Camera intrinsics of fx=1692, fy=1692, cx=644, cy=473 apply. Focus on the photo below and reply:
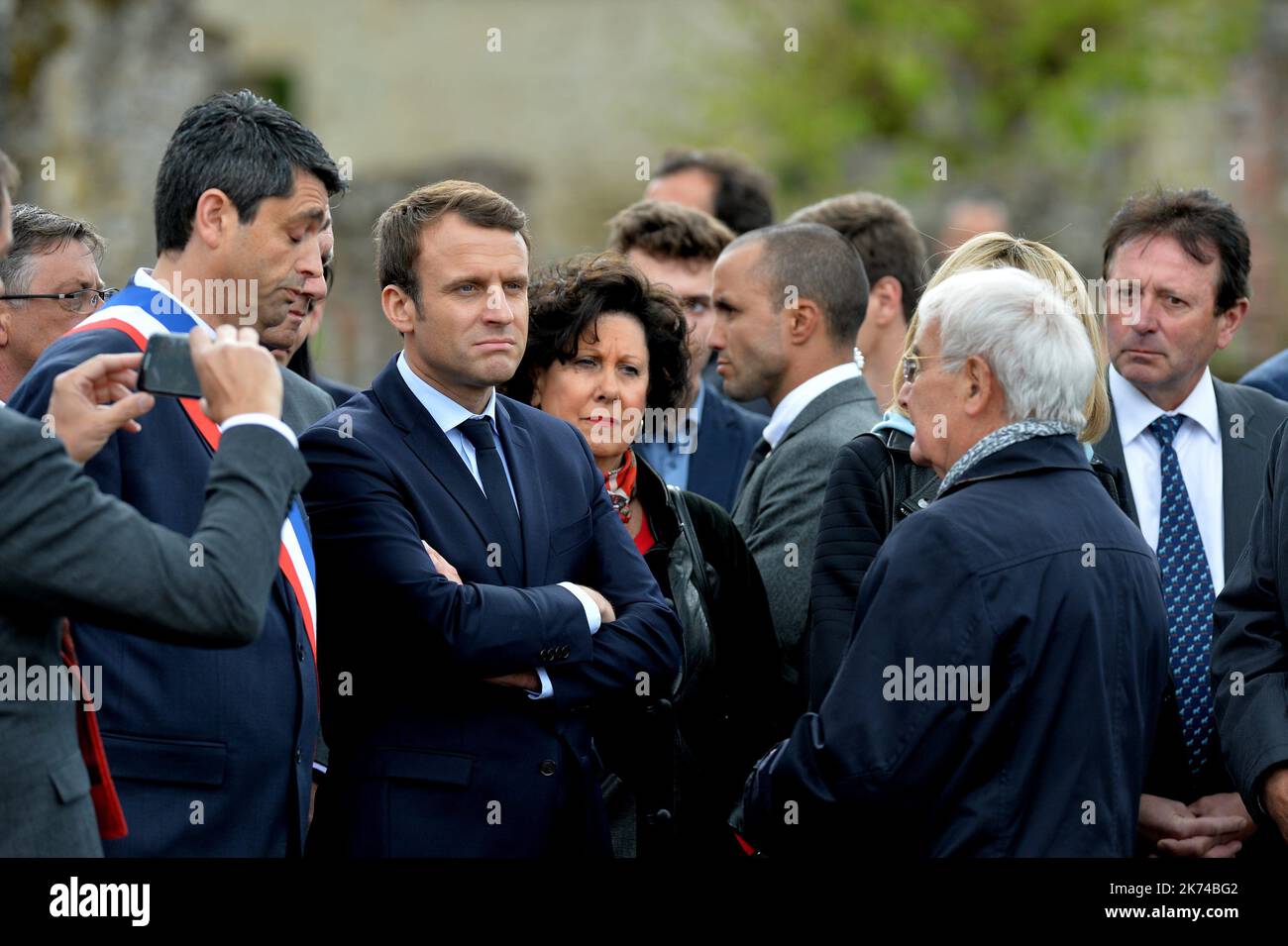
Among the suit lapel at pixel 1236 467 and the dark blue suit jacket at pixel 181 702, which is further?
the suit lapel at pixel 1236 467

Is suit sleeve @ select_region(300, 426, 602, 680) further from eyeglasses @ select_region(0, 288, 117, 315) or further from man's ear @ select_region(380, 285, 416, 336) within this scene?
eyeglasses @ select_region(0, 288, 117, 315)

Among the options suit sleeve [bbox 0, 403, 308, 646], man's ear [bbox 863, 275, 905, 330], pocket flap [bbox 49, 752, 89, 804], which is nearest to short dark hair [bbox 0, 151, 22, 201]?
suit sleeve [bbox 0, 403, 308, 646]

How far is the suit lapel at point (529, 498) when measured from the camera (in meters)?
3.90

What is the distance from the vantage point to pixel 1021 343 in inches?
138

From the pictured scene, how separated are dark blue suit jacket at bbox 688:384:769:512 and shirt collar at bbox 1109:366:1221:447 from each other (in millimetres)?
1580

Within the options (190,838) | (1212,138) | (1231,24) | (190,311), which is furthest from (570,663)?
(1231,24)

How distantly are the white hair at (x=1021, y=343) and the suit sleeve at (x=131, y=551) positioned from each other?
1473 millimetres

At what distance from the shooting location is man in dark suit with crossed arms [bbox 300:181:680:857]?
366 cm

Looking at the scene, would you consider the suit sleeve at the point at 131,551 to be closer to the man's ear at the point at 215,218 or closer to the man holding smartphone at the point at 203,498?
the man holding smartphone at the point at 203,498

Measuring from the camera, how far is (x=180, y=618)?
9.61 feet

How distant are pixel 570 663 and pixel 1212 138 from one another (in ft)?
48.6

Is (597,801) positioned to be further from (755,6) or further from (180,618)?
(755,6)

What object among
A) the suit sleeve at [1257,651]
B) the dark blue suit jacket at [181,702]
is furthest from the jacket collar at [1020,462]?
the dark blue suit jacket at [181,702]

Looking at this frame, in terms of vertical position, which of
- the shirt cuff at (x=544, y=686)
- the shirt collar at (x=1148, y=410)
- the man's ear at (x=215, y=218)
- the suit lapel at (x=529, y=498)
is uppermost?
the man's ear at (x=215, y=218)
